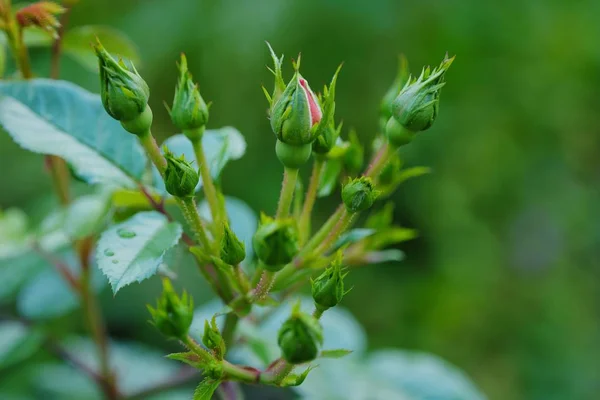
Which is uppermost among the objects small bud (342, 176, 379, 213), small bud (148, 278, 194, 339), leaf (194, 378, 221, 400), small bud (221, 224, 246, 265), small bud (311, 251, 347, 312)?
small bud (342, 176, 379, 213)

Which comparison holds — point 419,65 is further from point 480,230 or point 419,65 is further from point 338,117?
point 480,230

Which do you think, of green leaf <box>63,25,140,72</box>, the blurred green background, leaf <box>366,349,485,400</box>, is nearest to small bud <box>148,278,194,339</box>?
green leaf <box>63,25,140,72</box>

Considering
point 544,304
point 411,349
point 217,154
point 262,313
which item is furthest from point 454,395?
point 544,304

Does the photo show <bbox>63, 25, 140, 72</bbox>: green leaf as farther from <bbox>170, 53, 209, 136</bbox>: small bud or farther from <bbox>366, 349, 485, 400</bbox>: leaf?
<bbox>366, 349, 485, 400</bbox>: leaf

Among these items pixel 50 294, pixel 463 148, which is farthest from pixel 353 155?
pixel 463 148

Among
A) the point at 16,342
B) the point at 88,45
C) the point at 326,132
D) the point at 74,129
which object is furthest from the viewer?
the point at 16,342

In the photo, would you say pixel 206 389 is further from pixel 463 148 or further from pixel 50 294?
pixel 463 148
